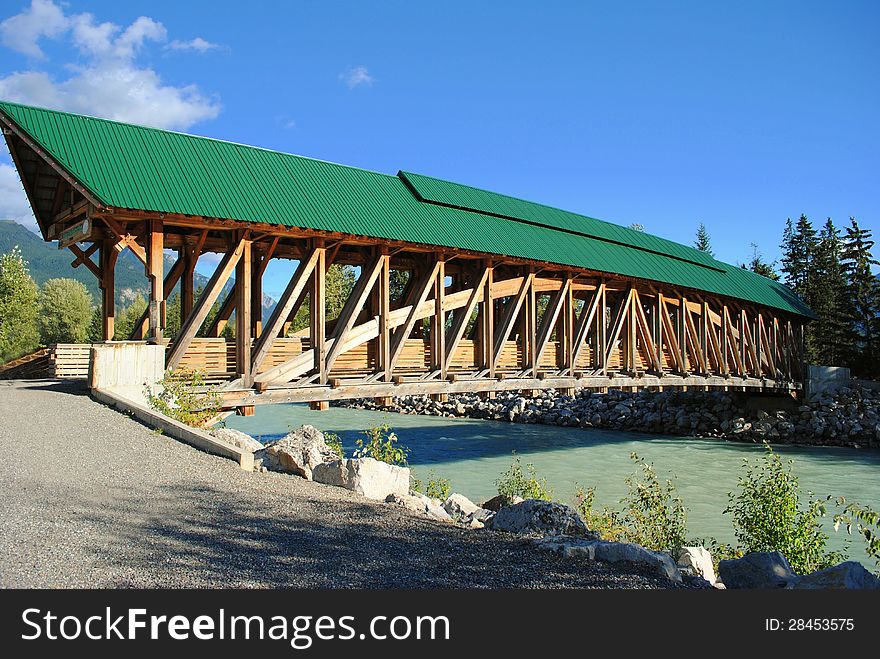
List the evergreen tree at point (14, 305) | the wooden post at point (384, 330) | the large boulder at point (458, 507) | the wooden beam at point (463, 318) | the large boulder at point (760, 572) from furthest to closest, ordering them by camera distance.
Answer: the evergreen tree at point (14, 305), the wooden beam at point (463, 318), the wooden post at point (384, 330), the large boulder at point (458, 507), the large boulder at point (760, 572)

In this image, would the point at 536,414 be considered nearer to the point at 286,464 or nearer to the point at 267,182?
the point at 267,182

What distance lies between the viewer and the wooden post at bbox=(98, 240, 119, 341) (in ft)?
41.1

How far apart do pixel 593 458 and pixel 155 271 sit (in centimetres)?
1520

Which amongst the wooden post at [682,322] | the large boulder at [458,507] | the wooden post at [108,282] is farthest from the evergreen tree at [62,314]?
the large boulder at [458,507]

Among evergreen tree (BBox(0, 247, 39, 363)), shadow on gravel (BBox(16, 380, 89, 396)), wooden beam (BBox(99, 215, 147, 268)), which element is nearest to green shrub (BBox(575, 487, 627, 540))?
wooden beam (BBox(99, 215, 147, 268))

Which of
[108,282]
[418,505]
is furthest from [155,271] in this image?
[418,505]

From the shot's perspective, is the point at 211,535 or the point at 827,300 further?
the point at 827,300

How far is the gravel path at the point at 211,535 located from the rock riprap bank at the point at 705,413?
79.5ft

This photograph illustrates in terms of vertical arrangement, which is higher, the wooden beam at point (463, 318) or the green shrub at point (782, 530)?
the wooden beam at point (463, 318)

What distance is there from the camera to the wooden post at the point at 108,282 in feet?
41.1

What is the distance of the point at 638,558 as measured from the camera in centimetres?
539

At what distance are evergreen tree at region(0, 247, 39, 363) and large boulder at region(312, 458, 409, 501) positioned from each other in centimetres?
4045

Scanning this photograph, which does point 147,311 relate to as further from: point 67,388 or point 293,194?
point 293,194

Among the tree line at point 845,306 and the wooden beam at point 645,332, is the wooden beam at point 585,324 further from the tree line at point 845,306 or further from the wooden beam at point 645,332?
the tree line at point 845,306
